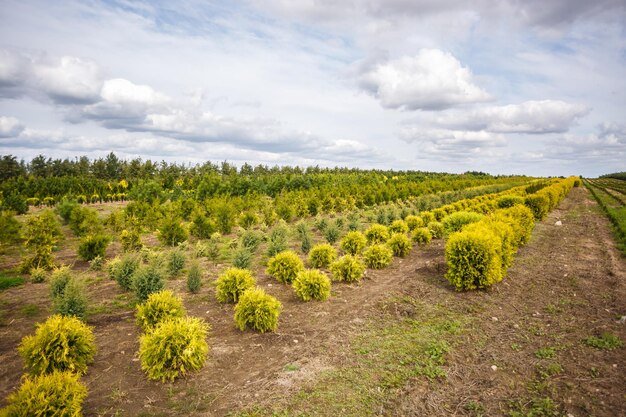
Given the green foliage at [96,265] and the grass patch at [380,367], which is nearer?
the grass patch at [380,367]

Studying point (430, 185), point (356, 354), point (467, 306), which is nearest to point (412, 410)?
point (356, 354)

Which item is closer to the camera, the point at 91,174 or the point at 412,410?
the point at 412,410

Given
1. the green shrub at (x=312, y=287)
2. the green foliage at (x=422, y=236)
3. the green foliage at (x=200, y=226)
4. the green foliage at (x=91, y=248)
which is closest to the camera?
the green shrub at (x=312, y=287)

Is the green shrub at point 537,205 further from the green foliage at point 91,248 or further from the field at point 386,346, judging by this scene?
the green foliage at point 91,248

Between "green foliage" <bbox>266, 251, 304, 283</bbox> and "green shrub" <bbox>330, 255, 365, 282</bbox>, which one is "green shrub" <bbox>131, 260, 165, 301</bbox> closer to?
"green foliage" <bbox>266, 251, 304, 283</bbox>

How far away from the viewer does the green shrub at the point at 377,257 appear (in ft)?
35.7

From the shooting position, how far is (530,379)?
475 centimetres

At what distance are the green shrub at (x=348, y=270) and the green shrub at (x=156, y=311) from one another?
442 cm

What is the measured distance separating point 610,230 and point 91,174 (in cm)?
6504

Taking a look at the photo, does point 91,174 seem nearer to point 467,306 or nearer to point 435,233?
point 435,233

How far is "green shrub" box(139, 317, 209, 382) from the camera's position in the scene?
482 cm

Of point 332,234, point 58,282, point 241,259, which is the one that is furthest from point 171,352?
point 332,234

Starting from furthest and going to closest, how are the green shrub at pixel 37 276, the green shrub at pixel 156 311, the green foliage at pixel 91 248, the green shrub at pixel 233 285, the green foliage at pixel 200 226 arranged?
the green foliage at pixel 200 226 < the green foliage at pixel 91 248 < the green shrub at pixel 37 276 < the green shrub at pixel 233 285 < the green shrub at pixel 156 311

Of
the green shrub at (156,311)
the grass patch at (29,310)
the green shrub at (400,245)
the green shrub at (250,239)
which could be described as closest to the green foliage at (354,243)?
the green shrub at (400,245)
